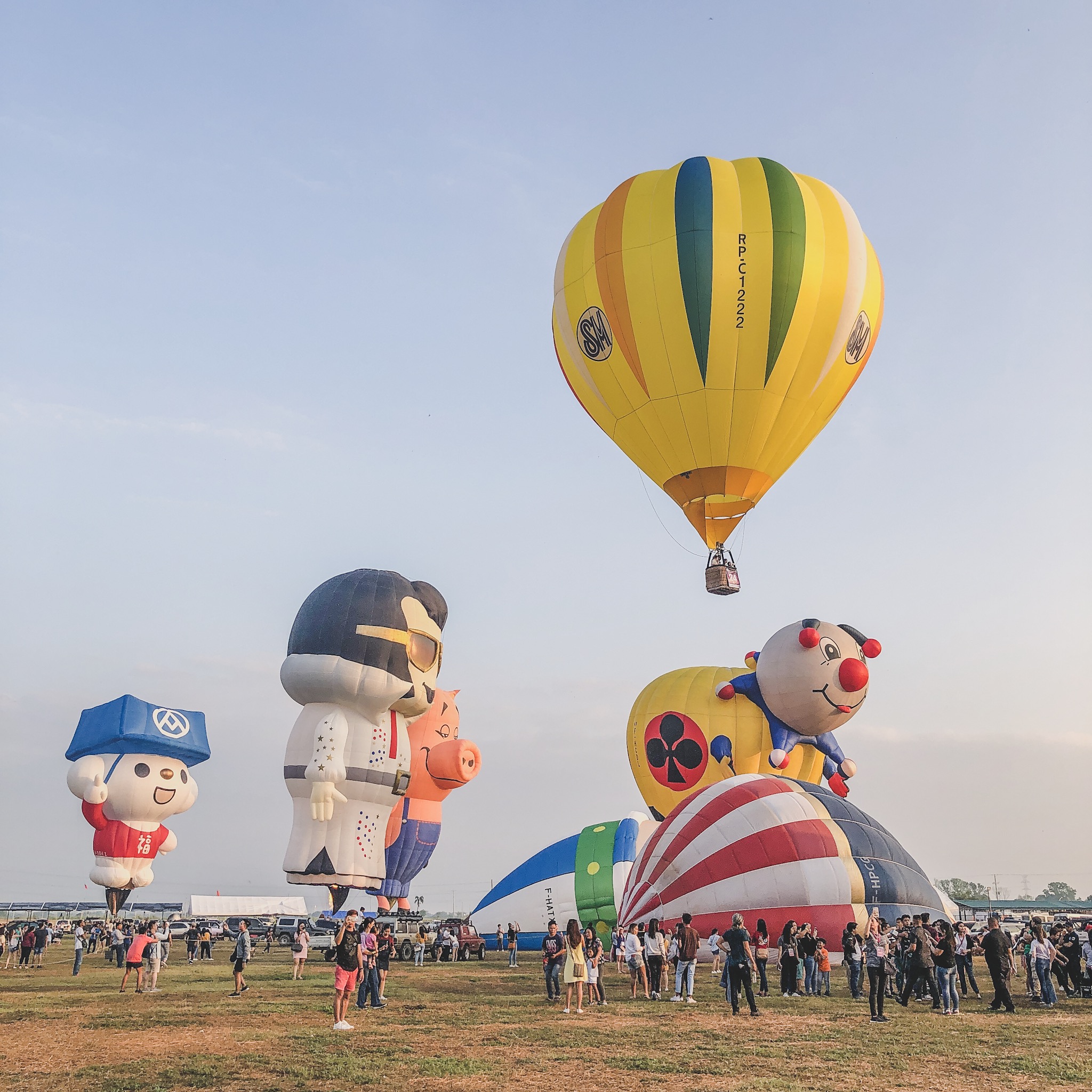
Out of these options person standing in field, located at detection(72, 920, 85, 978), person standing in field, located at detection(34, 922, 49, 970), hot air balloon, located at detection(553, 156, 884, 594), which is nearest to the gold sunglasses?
person standing in field, located at detection(72, 920, 85, 978)

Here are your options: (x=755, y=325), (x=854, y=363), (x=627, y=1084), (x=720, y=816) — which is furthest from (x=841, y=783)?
(x=627, y=1084)

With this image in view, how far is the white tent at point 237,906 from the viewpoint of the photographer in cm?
5438

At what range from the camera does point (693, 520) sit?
18.7 metres

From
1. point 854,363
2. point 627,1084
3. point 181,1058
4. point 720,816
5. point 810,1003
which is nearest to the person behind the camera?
point 627,1084

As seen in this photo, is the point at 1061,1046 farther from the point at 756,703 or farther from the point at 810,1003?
the point at 756,703

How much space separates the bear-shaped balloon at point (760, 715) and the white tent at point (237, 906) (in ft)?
112

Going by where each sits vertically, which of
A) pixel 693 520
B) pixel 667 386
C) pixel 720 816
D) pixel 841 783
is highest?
pixel 667 386

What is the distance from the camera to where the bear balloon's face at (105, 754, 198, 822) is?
27797 mm

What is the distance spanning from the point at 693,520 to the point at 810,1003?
8.48 m

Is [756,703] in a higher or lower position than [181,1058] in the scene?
higher

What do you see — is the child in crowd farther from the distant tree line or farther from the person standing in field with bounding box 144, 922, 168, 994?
the distant tree line

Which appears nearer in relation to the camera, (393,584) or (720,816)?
(720,816)

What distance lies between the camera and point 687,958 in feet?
42.0

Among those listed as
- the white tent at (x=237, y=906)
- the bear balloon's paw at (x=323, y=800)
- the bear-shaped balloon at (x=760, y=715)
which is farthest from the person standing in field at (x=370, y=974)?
the white tent at (x=237, y=906)
